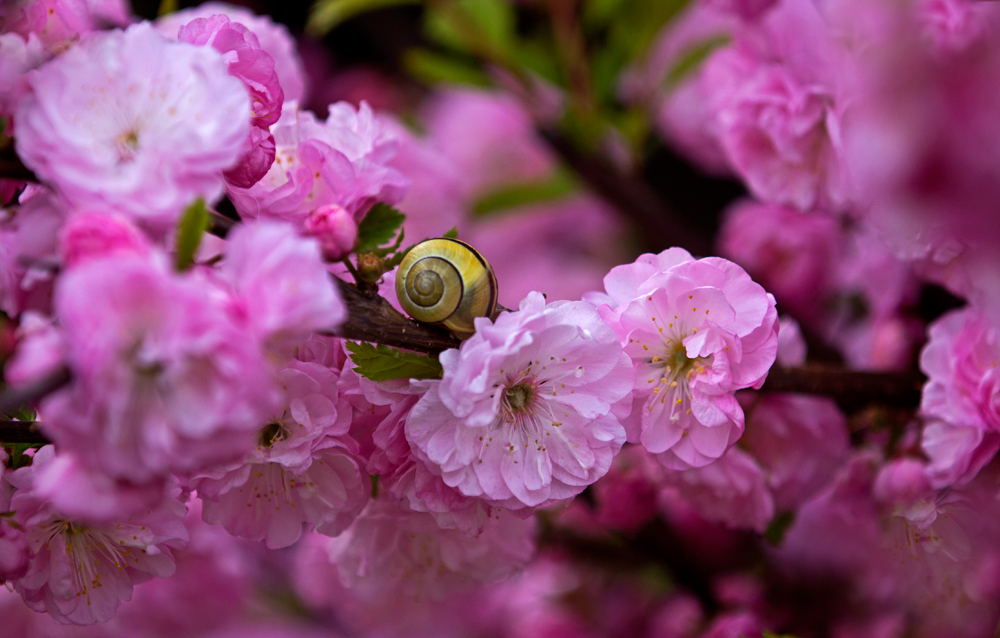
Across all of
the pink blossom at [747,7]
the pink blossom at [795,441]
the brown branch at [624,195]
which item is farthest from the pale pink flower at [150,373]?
the brown branch at [624,195]

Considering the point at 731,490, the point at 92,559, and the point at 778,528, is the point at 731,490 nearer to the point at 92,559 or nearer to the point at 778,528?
the point at 778,528

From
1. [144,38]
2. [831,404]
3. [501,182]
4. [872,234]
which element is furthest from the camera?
[501,182]

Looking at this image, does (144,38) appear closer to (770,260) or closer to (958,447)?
(958,447)

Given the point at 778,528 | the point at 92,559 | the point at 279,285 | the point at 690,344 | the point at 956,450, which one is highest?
the point at 279,285

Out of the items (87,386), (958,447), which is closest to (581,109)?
(958,447)

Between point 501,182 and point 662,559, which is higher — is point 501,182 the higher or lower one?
the higher one

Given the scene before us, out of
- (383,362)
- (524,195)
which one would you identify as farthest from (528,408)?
(524,195)

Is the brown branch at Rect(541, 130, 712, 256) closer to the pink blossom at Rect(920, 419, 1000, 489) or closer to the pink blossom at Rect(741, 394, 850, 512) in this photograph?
the pink blossom at Rect(741, 394, 850, 512)

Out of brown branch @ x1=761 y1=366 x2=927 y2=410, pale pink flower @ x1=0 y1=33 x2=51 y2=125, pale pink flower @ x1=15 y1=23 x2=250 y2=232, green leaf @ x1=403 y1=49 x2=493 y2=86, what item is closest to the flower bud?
pale pink flower @ x1=15 y1=23 x2=250 y2=232

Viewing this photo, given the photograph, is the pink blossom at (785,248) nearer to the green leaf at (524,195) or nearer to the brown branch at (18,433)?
the green leaf at (524,195)
